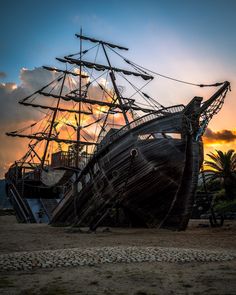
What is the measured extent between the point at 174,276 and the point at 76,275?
5.60 ft

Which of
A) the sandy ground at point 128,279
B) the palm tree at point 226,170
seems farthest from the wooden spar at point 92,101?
the sandy ground at point 128,279

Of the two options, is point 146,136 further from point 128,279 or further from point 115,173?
point 128,279

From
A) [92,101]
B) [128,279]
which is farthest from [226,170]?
[128,279]

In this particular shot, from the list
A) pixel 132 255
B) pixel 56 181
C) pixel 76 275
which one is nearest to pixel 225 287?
pixel 76 275

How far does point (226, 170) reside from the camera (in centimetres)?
3177

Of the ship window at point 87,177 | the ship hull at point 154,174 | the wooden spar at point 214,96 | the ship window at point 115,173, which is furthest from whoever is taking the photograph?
the ship window at point 87,177

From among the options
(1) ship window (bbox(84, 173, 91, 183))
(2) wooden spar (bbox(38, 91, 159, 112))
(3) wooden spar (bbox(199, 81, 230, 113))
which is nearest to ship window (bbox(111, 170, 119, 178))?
(1) ship window (bbox(84, 173, 91, 183))

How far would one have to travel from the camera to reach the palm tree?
3159cm

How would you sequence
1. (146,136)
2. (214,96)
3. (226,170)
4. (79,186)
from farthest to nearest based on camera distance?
(226,170) → (79,186) → (146,136) → (214,96)

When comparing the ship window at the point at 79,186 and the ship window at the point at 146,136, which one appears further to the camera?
the ship window at the point at 79,186

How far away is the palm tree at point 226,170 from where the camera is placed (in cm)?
3159

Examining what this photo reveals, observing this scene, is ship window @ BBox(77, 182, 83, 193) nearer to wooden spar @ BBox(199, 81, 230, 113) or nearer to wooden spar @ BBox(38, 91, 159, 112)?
wooden spar @ BBox(199, 81, 230, 113)

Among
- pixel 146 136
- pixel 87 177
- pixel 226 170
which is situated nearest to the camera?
pixel 146 136

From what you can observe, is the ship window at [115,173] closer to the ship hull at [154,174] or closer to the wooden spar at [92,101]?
the ship hull at [154,174]
